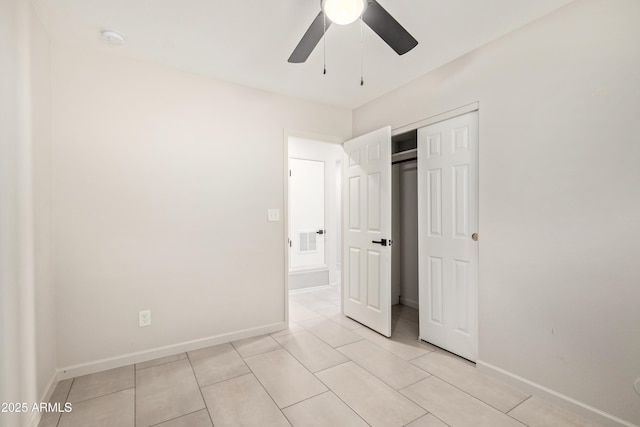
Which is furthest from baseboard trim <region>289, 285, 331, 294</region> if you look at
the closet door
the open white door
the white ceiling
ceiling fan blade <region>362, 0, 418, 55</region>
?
ceiling fan blade <region>362, 0, 418, 55</region>

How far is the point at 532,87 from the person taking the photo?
1.98 meters

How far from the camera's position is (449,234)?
2580 millimetres

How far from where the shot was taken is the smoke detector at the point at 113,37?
206 cm

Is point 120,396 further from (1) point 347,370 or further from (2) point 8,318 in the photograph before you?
(1) point 347,370

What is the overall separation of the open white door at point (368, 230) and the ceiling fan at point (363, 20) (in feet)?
4.50

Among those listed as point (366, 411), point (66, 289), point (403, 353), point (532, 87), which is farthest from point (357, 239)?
point (66, 289)

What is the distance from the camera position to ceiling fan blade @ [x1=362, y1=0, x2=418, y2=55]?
4.58ft

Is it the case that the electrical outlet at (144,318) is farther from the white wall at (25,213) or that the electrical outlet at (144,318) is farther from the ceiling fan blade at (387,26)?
the ceiling fan blade at (387,26)

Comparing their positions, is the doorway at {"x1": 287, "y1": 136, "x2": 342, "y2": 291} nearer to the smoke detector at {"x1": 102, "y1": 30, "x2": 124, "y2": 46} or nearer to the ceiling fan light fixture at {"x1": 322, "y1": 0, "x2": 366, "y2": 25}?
the smoke detector at {"x1": 102, "y1": 30, "x2": 124, "y2": 46}

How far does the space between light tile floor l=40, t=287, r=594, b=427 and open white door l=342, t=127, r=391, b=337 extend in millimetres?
426

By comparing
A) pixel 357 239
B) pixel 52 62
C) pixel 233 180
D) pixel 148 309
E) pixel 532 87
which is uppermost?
pixel 52 62

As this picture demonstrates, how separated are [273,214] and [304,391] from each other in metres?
1.69

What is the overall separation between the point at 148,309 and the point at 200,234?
760 mm

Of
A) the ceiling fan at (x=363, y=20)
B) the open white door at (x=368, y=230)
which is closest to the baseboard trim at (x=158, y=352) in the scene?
the open white door at (x=368, y=230)
